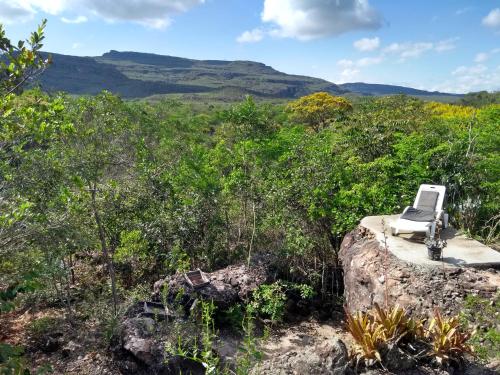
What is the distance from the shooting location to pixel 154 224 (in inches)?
418

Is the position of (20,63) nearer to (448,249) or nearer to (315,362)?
(315,362)

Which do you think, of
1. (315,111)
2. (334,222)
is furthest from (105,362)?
(315,111)

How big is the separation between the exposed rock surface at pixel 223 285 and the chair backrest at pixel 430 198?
4007 mm

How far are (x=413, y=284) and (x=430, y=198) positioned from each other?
3076 mm

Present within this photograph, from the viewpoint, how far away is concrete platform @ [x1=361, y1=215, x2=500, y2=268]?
25.4ft

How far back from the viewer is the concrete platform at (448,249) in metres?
7.74

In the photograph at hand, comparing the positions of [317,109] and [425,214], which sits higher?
[317,109]

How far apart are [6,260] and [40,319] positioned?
2861mm

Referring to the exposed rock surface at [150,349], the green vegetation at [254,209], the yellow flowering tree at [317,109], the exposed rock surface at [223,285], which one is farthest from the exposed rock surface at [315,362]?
the yellow flowering tree at [317,109]

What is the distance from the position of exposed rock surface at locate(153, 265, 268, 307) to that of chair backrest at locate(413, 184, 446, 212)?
158 inches

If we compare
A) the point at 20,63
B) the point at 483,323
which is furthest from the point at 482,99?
the point at 20,63

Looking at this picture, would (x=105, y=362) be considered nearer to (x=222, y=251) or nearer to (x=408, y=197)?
(x=222, y=251)

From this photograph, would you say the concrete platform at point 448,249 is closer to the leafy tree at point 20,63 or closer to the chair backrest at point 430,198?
the chair backrest at point 430,198

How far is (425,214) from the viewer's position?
9227 mm
